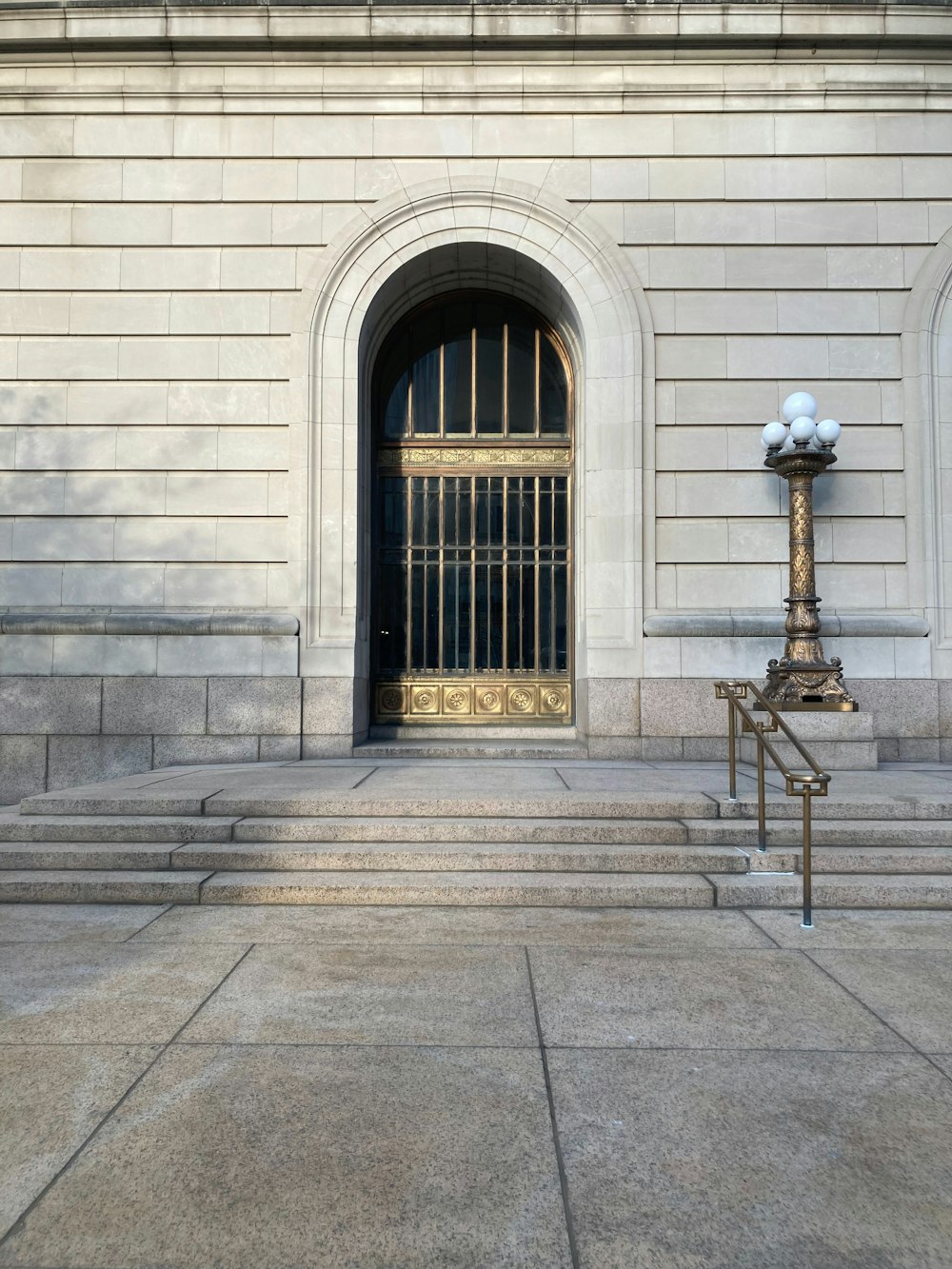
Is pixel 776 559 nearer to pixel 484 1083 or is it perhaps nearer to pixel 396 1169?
pixel 484 1083

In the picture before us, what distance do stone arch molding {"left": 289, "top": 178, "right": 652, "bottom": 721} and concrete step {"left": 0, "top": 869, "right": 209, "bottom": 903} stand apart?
4.46 meters

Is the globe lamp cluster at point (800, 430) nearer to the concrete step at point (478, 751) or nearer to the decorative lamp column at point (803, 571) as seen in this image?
the decorative lamp column at point (803, 571)

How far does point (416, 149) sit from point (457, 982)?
10.6m

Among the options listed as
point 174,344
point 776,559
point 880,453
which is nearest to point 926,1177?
point 776,559

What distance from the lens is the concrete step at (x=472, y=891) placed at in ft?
19.7

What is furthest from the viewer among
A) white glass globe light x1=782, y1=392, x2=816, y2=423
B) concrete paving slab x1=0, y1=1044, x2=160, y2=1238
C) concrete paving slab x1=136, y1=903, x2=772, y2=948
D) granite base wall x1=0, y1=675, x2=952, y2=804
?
granite base wall x1=0, y1=675, x2=952, y2=804

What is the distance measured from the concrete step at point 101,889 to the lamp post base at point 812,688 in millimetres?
6766

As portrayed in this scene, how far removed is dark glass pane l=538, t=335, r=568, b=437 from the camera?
12195 mm

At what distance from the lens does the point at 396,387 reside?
12320mm

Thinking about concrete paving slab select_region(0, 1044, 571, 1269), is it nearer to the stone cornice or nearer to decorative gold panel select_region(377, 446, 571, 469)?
decorative gold panel select_region(377, 446, 571, 469)

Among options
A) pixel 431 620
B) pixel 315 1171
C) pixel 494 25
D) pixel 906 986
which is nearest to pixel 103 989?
pixel 315 1171

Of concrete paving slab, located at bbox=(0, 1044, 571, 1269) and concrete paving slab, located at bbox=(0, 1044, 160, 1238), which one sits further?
concrete paving slab, located at bbox=(0, 1044, 160, 1238)

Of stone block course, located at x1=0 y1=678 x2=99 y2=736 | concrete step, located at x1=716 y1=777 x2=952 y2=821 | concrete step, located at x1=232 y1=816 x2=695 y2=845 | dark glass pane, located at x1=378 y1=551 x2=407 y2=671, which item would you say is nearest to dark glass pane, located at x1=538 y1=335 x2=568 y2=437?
dark glass pane, located at x1=378 y1=551 x2=407 y2=671

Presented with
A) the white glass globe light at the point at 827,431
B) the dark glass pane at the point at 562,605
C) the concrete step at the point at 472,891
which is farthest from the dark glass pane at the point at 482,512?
the concrete step at the point at 472,891
